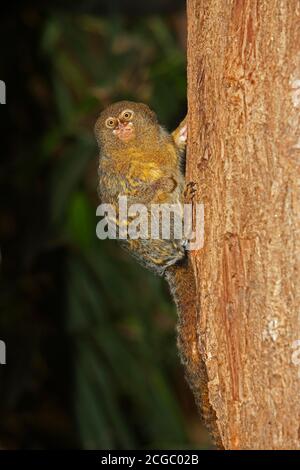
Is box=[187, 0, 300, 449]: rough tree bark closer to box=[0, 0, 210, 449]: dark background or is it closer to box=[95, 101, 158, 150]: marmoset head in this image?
box=[95, 101, 158, 150]: marmoset head

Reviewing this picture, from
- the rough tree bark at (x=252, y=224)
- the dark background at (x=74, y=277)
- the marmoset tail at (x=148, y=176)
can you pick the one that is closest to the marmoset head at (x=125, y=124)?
the marmoset tail at (x=148, y=176)

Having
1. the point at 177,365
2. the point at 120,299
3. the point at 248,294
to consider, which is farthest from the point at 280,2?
the point at 177,365

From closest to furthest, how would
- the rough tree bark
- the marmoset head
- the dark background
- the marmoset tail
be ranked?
the rough tree bark < the marmoset tail < the marmoset head < the dark background

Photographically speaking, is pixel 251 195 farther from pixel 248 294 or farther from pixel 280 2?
pixel 280 2

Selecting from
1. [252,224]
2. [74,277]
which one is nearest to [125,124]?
[252,224]

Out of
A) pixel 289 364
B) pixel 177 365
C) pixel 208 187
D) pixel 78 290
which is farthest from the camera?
pixel 177 365

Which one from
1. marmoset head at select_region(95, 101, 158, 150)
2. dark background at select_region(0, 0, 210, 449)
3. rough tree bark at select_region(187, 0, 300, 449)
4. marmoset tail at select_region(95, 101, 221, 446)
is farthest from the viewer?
dark background at select_region(0, 0, 210, 449)

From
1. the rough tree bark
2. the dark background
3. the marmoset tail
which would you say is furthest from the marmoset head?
the dark background
